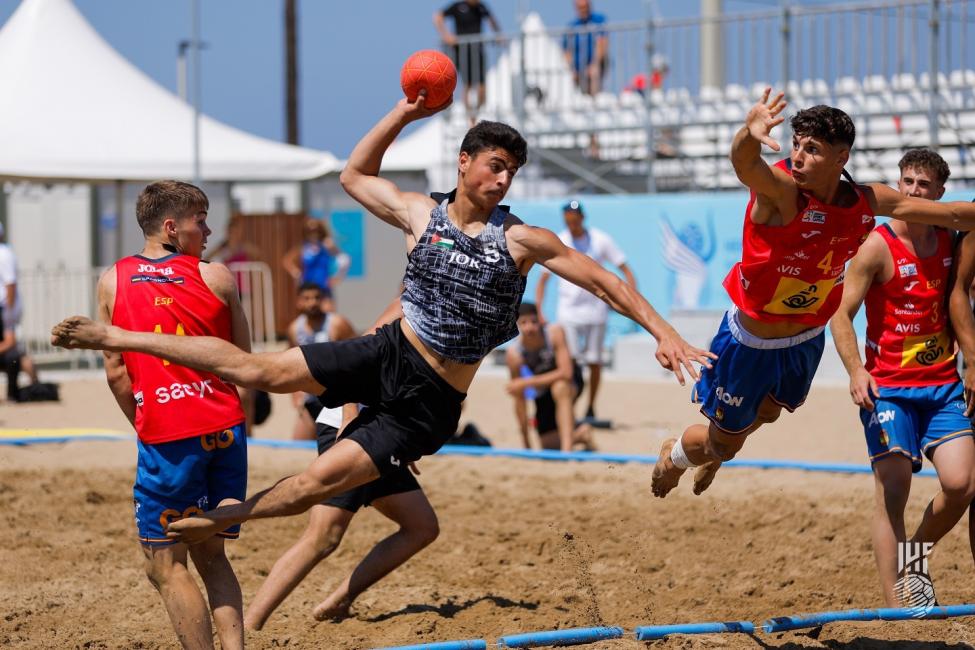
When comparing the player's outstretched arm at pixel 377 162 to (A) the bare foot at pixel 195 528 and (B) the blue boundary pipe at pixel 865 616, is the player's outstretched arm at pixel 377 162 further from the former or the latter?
(B) the blue boundary pipe at pixel 865 616

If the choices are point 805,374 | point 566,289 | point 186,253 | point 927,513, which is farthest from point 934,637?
point 566,289

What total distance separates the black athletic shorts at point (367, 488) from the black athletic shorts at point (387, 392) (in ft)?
2.96

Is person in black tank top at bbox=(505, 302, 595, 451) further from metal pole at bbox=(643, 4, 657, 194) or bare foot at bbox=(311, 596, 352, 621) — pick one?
metal pole at bbox=(643, 4, 657, 194)

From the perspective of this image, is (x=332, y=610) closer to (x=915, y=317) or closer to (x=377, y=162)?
(x=377, y=162)

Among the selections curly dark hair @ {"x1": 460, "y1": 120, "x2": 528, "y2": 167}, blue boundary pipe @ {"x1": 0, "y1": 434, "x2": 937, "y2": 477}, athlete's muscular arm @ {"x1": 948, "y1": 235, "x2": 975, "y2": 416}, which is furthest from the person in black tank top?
curly dark hair @ {"x1": 460, "y1": 120, "x2": 528, "y2": 167}

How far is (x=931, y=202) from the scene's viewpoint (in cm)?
532

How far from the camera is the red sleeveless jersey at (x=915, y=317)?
5.72 m

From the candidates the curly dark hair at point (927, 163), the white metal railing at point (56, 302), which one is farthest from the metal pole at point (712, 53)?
the curly dark hair at point (927, 163)

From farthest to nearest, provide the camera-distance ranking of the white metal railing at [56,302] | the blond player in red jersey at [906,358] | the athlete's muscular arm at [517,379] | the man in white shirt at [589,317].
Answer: the white metal railing at [56,302] < the man in white shirt at [589,317] < the athlete's muscular arm at [517,379] < the blond player in red jersey at [906,358]

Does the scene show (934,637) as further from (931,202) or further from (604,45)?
(604,45)

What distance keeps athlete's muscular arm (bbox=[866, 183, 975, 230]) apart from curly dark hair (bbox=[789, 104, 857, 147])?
312mm

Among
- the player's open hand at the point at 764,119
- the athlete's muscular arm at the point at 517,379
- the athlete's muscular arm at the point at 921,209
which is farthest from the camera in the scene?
the athlete's muscular arm at the point at 517,379

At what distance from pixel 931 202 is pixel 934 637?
1.88 metres

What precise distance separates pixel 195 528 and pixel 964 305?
11.8 ft
